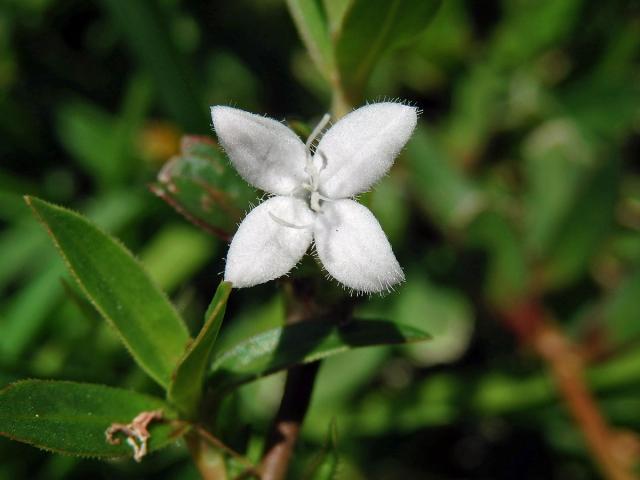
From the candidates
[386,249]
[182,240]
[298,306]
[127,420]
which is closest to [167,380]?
[127,420]

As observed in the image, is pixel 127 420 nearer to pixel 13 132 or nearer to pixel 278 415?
pixel 278 415

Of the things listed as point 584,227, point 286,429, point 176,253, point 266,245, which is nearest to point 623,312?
point 584,227

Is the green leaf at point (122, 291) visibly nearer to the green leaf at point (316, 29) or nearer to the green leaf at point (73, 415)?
the green leaf at point (73, 415)

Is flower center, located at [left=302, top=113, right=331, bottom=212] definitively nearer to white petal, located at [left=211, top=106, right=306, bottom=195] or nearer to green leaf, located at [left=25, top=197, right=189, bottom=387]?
white petal, located at [left=211, top=106, right=306, bottom=195]

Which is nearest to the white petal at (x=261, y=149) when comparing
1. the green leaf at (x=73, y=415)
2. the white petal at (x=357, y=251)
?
the white petal at (x=357, y=251)

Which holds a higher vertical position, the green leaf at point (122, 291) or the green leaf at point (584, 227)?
the green leaf at point (122, 291)
